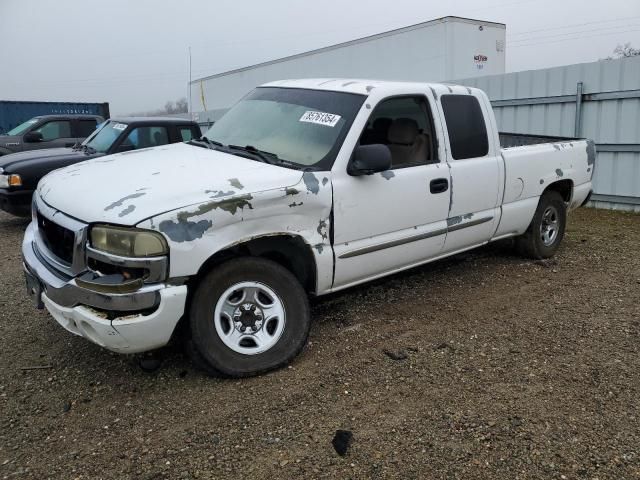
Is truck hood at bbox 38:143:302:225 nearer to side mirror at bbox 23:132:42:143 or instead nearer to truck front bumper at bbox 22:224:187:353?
truck front bumper at bbox 22:224:187:353

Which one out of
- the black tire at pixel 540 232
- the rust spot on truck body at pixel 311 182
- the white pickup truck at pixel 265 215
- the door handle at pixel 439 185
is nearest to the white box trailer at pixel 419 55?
the black tire at pixel 540 232

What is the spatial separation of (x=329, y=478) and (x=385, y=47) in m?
16.7

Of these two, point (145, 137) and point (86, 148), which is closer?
point (86, 148)

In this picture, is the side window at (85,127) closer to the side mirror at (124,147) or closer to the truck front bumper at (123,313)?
the side mirror at (124,147)

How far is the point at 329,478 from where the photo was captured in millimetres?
2545

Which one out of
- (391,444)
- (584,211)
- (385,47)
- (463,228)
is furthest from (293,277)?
(385,47)

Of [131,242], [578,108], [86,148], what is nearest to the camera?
[131,242]

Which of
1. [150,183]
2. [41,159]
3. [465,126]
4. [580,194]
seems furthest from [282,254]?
[41,159]

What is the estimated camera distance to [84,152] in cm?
793

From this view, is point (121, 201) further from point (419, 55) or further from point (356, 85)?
point (419, 55)

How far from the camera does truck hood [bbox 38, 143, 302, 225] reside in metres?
3.03

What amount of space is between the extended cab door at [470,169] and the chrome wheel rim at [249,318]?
180 cm

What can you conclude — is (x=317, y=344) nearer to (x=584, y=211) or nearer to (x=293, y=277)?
(x=293, y=277)

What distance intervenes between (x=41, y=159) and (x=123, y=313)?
571 centimetres
